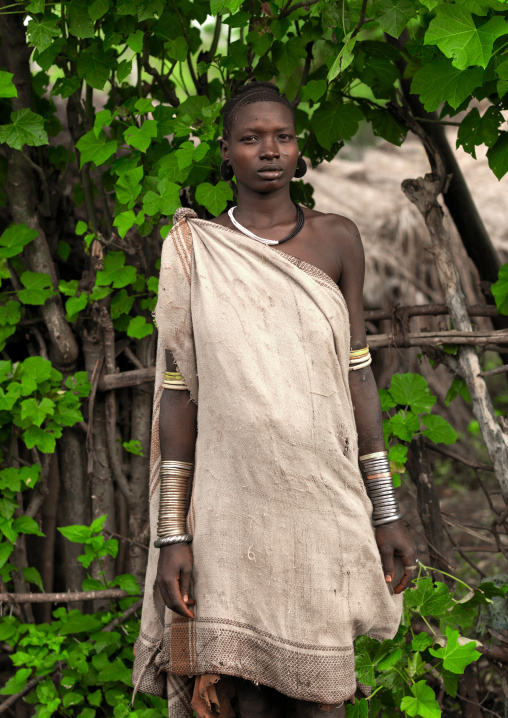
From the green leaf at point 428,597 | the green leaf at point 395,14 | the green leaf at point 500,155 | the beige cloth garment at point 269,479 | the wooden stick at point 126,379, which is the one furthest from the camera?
the wooden stick at point 126,379

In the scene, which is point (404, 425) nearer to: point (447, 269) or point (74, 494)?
point (447, 269)

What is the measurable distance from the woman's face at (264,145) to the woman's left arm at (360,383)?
22 cm

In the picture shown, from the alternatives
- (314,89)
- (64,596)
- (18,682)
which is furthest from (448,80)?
(18,682)

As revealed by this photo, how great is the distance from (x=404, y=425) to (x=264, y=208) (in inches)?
40.0

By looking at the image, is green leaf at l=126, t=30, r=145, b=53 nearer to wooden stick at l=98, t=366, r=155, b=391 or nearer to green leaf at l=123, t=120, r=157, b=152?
green leaf at l=123, t=120, r=157, b=152

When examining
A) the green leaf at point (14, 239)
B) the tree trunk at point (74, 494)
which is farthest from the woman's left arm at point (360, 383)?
the tree trunk at point (74, 494)

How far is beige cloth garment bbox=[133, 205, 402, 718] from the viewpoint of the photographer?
162 cm

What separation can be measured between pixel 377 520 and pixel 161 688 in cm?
73

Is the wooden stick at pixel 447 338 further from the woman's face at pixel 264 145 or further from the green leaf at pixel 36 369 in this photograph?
the green leaf at pixel 36 369

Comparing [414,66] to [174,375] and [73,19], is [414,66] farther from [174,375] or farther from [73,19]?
[174,375]

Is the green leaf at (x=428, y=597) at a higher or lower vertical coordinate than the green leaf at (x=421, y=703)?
higher

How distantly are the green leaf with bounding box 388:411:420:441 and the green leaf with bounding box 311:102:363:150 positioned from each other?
3.24 ft

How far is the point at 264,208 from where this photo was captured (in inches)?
69.2

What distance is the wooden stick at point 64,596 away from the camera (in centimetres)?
255
